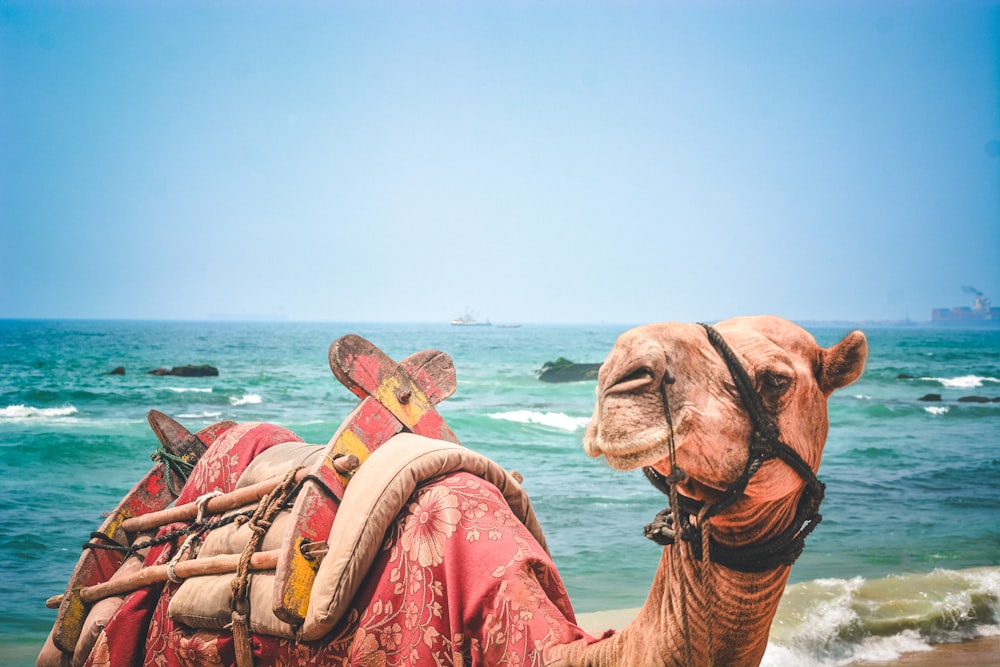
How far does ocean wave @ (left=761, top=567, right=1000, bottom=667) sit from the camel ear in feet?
19.7

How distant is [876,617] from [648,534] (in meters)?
7.20

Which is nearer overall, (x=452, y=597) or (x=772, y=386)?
(x=772, y=386)

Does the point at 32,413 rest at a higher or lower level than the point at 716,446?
lower

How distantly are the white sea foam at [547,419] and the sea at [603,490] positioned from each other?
0.28ft

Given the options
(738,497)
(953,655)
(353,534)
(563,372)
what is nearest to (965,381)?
(563,372)

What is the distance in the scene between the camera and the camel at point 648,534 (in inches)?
59.7

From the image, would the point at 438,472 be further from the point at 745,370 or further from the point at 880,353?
the point at 880,353

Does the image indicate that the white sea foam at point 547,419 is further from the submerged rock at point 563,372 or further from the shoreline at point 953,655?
the shoreline at point 953,655

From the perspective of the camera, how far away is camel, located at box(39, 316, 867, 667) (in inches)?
59.7

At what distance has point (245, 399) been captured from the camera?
31891mm

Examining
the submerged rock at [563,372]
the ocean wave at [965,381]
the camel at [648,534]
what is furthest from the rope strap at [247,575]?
the ocean wave at [965,381]

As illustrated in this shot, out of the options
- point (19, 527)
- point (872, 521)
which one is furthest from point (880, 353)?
point (19, 527)

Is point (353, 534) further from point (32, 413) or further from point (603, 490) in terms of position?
point (32, 413)

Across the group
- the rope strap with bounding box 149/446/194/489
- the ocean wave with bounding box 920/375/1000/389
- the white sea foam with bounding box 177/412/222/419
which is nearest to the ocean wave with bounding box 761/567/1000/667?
the rope strap with bounding box 149/446/194/489
